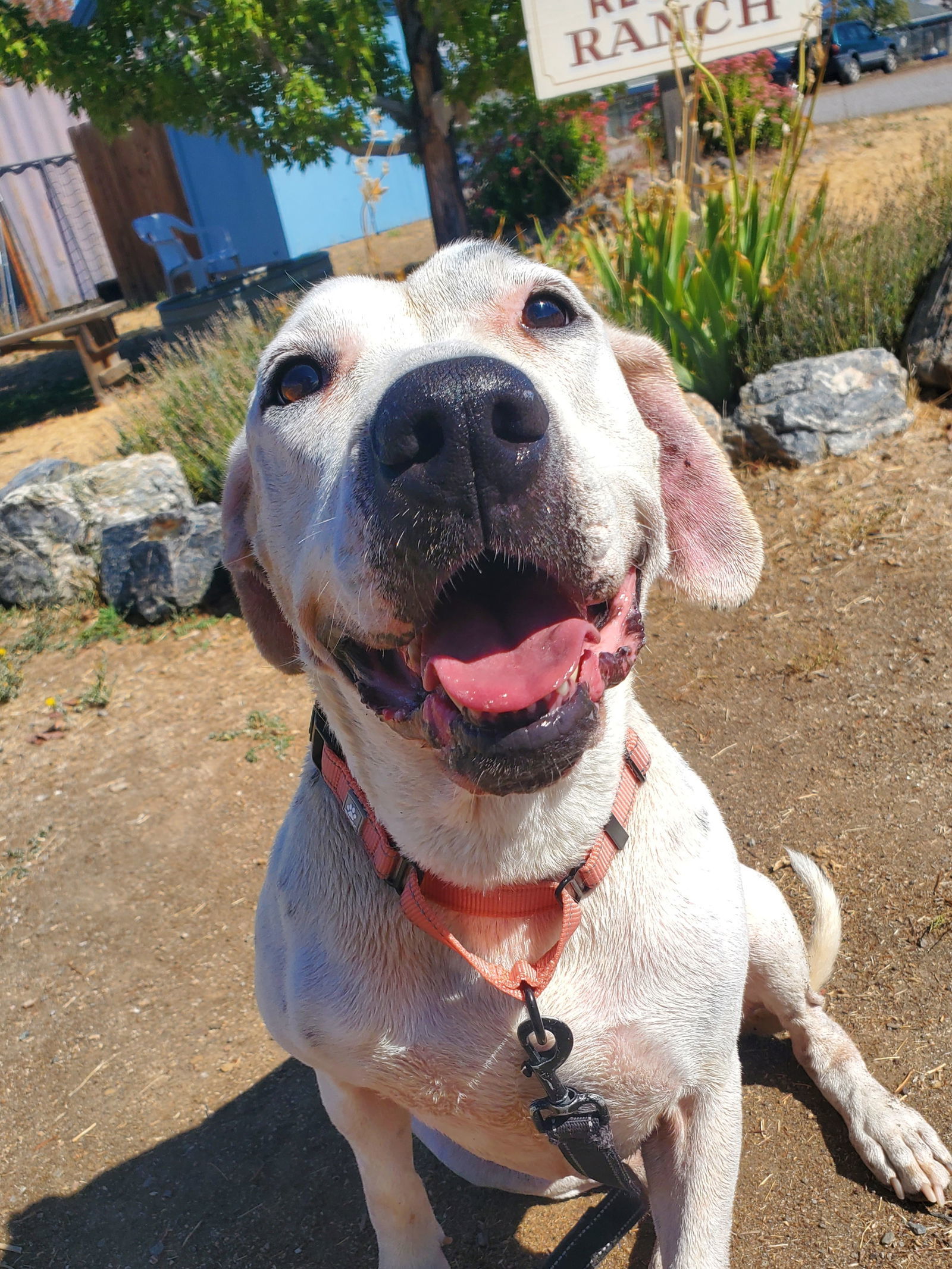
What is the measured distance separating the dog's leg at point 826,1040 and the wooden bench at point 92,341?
33.5 ft

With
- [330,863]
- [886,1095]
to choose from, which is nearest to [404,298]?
[330,863]

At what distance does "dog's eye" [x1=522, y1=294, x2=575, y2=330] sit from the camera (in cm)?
188

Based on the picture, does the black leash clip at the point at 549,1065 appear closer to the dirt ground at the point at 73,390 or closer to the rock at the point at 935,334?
the rock at the point at 935,334

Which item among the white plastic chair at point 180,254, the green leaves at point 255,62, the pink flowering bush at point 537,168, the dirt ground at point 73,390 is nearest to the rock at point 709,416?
the dirt ground at point 73,390

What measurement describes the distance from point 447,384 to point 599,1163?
56.5 inches

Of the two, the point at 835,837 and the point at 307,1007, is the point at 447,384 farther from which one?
the point at 835,837

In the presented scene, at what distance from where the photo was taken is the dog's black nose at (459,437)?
54.8 inches

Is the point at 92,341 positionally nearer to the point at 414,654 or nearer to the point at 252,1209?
the point at 252,1209

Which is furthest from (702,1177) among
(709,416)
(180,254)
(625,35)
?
(180,254)

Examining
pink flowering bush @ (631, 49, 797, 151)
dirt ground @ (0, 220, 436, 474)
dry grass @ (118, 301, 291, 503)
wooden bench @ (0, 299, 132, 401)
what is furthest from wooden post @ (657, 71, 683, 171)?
wooden bench @ (0, 299, 132, 401)

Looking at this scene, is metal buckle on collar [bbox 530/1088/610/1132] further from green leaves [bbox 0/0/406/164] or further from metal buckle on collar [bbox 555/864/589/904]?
green leaves [bbox 0/0/406/164]

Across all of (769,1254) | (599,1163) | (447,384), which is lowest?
(769,1254)

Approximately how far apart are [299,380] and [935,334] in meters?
4.87

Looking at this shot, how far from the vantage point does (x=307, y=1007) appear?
187 centimetres
